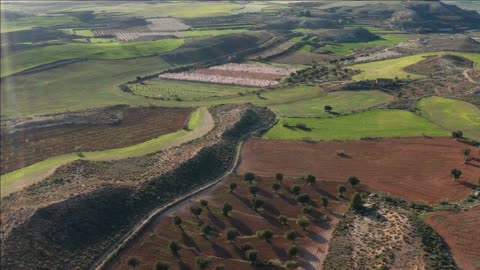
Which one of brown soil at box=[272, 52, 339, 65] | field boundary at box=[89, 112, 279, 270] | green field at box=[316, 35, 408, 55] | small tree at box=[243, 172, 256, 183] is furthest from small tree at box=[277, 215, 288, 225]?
green field at box=[316, 35, 408, 55]

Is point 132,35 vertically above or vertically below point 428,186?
above

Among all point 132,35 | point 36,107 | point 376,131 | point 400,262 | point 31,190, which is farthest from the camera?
point 132,35

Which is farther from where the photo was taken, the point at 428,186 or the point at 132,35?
the point at 132,35

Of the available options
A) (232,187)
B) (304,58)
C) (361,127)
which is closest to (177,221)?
(232,187)

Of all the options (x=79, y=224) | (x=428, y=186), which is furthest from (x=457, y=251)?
(x=79, y=224)

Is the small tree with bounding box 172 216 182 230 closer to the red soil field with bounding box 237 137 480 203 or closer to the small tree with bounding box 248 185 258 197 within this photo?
the small tree with bounding box 248 185 258 197

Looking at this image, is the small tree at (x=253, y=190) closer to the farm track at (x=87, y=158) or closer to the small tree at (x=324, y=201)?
the small tree at (x=324, y=201)

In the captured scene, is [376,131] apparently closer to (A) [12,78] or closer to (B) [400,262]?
(B) [400,262]
